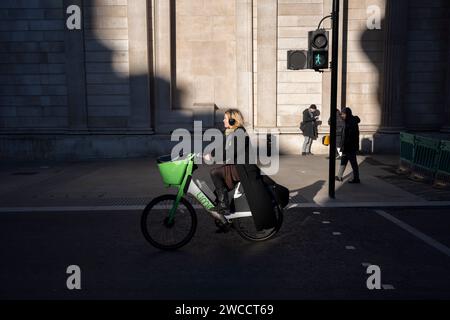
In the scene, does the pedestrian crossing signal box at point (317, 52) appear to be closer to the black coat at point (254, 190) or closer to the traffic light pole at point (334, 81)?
the traffic light pole at point (334, 81)

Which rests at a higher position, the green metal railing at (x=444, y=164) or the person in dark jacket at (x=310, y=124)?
the person in dark jacket at (x=310, y=124)

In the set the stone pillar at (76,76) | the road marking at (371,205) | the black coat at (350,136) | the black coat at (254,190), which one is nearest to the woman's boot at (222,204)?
the black coat at (254,190)

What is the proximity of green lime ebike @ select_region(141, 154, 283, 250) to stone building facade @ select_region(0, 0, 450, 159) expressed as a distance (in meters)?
9.66

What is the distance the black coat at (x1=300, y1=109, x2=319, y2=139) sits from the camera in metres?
15.3

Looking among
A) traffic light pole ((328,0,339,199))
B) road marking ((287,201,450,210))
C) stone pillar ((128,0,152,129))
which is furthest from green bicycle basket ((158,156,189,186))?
stone pillar ((128,0,152,129))

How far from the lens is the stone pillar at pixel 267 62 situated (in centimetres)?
1537

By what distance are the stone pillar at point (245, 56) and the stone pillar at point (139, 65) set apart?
9.83ft

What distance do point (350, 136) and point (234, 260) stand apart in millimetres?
5798

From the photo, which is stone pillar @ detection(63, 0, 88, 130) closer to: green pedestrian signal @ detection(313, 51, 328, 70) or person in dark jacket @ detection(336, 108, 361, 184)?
person in dark jacket @ detection(336, 108, 361, 184)

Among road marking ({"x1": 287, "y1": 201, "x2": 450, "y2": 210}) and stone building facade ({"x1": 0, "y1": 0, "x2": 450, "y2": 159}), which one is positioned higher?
stone building facade ({"x1": 0, "y1": 0, "x2": 450, "y2": 159})

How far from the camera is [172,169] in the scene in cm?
591
